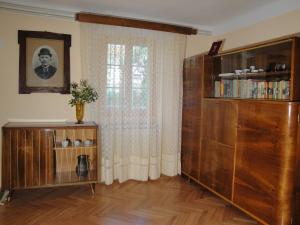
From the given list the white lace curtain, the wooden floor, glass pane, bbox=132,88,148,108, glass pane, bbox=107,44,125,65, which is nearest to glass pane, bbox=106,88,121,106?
the white lace curtain

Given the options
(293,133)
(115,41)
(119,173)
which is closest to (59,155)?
(119,173)

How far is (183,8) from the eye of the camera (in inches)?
127

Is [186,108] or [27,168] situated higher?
[186,108]

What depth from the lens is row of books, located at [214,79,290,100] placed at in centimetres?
244

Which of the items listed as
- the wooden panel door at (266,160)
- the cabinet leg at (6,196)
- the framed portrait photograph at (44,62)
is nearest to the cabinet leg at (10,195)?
the cabinet leg at (6,196)

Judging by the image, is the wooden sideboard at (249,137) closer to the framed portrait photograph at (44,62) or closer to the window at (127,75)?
the window at (127,75)

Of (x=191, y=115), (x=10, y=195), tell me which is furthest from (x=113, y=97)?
(x=10, y=195)

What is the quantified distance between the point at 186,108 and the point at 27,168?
228cm

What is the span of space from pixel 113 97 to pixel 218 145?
61.5 inches

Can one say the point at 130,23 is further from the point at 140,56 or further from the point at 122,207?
the point at 122,207

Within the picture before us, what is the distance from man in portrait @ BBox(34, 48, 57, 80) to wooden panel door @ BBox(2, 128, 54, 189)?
77cm

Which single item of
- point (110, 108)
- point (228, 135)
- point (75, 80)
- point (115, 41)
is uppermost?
point (115, 41)

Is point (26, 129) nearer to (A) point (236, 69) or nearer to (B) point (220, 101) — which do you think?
(B) point (220, 101)

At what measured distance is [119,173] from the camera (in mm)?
3617
